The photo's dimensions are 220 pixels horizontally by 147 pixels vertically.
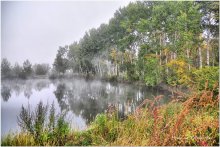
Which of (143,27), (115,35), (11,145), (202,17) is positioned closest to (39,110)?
(11,145)

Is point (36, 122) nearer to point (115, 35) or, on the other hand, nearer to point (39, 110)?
point (39, 110)

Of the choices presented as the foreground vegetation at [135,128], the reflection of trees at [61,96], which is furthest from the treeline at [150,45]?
the foreground vegetation at [135,128]

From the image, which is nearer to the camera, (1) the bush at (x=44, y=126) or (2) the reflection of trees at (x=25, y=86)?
(1) the bush at (x=44, y=126)

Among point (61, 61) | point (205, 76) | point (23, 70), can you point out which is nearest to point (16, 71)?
point (23, 70)

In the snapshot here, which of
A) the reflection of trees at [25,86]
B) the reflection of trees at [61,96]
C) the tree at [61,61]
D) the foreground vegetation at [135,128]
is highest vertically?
the tree at [61,61]

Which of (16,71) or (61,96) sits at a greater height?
(16,71)

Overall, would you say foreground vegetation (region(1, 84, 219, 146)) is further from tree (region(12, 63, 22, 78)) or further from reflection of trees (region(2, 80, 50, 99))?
tree (region(12, 63, 22, 78))

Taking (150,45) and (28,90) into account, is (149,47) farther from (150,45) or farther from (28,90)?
(28,90)

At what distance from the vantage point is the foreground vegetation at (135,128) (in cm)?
383

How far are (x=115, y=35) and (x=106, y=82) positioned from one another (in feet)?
2.07

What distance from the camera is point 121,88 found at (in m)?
4.51

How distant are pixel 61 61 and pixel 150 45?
3.87 ft

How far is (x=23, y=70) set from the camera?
4.50 meters

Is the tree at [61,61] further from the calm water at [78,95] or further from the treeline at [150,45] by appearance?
the calm water at [78,95]
